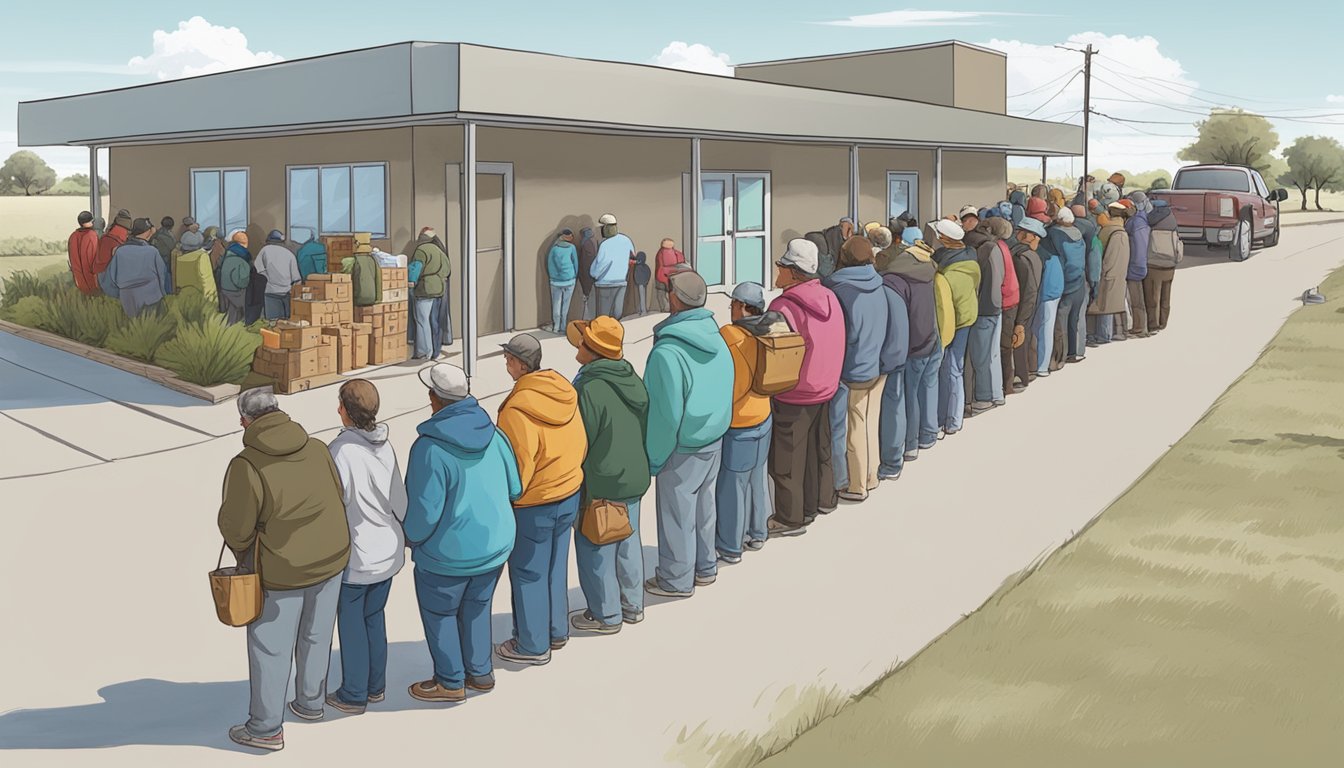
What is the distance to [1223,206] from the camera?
1146 inches

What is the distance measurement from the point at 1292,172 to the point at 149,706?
4594 inches

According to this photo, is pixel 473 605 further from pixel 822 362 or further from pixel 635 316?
pixel 635 316

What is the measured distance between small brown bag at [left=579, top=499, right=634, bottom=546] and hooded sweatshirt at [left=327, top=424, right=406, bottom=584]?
1176mm

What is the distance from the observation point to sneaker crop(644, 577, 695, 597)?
304 inches

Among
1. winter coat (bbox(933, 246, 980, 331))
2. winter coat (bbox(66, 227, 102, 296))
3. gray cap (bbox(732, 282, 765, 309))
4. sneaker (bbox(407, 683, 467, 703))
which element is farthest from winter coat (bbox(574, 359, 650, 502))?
winter coat (bbox(66, 227, 102, 296))

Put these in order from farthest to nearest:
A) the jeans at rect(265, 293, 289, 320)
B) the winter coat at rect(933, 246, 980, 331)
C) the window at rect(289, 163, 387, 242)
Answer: the window at rect(289, 163, 387, 242) < the jeans at rect(265, 293, 289, 320) < the winter coat at rect(933, 246, 980, 331)

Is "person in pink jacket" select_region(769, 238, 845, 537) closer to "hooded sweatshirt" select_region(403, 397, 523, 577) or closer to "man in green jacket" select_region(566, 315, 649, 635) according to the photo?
"man in green jacket" select_region(566, 315, 649, 635)

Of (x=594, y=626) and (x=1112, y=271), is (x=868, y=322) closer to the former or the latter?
(x=594, y=626)

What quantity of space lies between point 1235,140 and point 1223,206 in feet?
279

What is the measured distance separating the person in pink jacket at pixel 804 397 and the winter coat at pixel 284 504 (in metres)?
3.59

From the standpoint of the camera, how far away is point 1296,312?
21.2 metres

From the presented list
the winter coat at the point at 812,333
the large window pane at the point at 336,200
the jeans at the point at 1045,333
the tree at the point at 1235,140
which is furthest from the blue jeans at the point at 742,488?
the tree at the point at 1235,140

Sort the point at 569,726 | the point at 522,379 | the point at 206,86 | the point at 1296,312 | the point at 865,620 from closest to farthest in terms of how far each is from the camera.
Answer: the point at 569,726
the point at 522,379
the point at 865,620
the point at 206,86
the point at 1296,312

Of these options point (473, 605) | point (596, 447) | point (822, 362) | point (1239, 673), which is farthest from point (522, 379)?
point (1239, 673)
